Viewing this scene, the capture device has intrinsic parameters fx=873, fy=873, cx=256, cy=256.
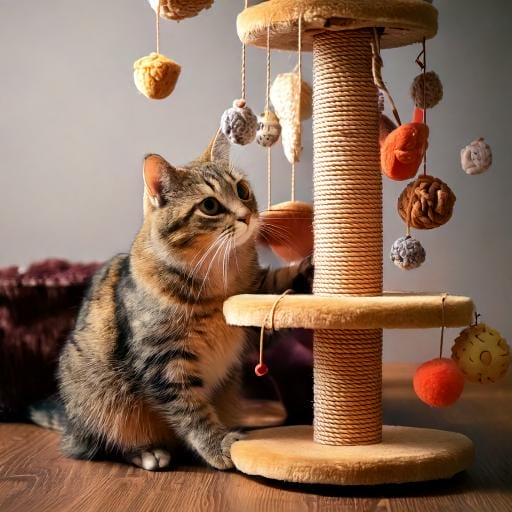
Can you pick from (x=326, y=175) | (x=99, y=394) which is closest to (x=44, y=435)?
(x=99, y=394)

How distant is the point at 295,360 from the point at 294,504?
0.67 metres

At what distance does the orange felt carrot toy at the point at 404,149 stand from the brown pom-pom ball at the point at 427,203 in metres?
0.04

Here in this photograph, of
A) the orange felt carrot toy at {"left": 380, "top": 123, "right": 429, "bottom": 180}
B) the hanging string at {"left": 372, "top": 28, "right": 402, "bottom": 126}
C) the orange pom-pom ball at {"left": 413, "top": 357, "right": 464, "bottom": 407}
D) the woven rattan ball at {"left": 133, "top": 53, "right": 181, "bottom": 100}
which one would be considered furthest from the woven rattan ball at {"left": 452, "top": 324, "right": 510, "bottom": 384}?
the woven rattan ball at {"left": 133, "top": 53, "right": 181, "bottom": 100}

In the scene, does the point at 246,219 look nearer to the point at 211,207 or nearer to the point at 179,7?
the point at 211,207

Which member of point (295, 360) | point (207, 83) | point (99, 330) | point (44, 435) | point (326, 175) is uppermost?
point (207, 83)

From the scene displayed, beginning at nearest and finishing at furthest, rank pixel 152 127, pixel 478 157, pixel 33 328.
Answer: pixel 478 157 < pixel 33 328 < pixel 152 127

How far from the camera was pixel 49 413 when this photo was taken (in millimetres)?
2074

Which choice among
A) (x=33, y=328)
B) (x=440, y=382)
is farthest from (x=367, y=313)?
(x=33, y=328)

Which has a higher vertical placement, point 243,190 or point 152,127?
point 152,127

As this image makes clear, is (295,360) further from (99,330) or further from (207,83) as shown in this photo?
(207,83)

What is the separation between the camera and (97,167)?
104 inches

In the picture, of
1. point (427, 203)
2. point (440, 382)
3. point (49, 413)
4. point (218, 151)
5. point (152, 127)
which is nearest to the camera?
point (440, 382)

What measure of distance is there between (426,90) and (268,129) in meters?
0.31

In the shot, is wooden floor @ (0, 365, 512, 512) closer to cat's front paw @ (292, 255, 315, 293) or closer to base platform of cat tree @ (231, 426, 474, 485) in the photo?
base platform of cat tree @ (231, 426, 474, 485)
